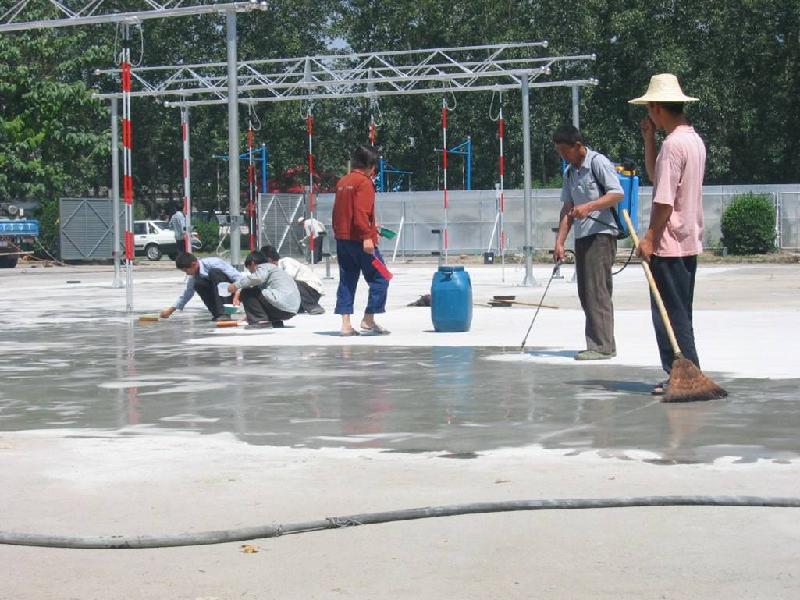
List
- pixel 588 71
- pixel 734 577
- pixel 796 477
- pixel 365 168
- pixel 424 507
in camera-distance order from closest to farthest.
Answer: pixel 734 577 → pixel 424 507 → pixel 796 477 → pixel 365 168 → pixel 588 71

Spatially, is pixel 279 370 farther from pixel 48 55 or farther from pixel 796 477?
pixel 48 55

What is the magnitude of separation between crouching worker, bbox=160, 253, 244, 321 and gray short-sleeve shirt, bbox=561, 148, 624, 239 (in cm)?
618

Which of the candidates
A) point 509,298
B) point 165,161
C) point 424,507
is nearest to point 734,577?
point 424,507

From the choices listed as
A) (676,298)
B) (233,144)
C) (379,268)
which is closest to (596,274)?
(676,298)

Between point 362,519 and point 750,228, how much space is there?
45.2 metres

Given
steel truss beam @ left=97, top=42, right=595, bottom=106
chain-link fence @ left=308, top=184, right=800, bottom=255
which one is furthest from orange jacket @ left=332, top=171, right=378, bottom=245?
chain-link fence @ left=308, top=184, right=800, bottom=255

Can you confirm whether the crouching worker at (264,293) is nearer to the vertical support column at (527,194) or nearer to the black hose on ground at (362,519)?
the black hose on ground at (362,519)

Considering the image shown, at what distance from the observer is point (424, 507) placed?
6426 mm

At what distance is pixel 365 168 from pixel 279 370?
3.93 metres

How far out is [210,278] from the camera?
60.4ft

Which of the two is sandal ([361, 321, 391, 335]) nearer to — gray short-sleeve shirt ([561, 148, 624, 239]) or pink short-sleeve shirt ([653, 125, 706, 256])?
gray short-sleeve shirt ([561, 148, 624, 239])

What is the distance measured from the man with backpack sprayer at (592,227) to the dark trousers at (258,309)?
5.17 metres

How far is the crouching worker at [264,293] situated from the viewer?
671 inches

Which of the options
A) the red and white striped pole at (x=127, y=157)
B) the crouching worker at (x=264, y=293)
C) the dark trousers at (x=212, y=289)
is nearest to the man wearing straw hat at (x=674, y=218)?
the crouching worker at (x=264, y=293)
